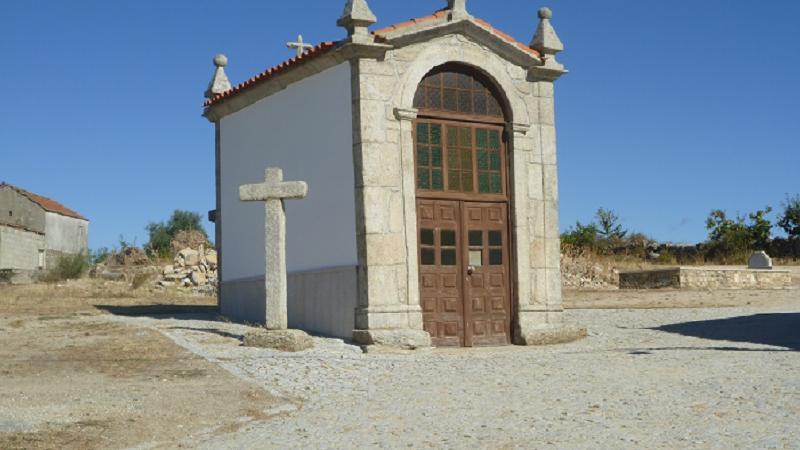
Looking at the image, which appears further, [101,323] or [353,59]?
[101,323]

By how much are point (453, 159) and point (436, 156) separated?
0.32 meters

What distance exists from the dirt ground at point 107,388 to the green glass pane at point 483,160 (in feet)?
15.5

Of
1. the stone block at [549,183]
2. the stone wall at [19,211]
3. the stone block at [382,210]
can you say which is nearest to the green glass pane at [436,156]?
the stone block at [382,210]

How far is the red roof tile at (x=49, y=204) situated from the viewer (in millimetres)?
45688

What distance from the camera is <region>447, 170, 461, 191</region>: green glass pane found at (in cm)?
1371

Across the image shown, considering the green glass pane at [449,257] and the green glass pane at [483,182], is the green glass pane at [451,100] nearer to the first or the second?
the green glass pane at [483,182]

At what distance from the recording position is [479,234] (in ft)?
45.5

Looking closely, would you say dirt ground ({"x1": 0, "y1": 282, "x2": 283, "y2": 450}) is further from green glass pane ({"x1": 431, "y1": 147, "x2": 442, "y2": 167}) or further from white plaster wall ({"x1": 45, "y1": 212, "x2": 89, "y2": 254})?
white plaster wall ({"x1": 45, "y1": 212, "x2": 89, "y2": 254})

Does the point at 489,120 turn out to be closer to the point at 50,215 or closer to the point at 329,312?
the point at 329,312

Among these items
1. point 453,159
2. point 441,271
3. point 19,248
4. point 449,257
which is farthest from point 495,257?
point 19,248

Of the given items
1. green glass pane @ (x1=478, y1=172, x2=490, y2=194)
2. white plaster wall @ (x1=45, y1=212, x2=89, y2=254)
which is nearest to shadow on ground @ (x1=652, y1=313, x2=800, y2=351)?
green glass pane @ (x1=478, y1=172, x2=490, y2=194)

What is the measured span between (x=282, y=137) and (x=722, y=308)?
10027mm

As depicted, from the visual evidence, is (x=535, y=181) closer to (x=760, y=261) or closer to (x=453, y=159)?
(x=453, y=159)

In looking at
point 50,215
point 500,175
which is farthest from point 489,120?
point 50,215
